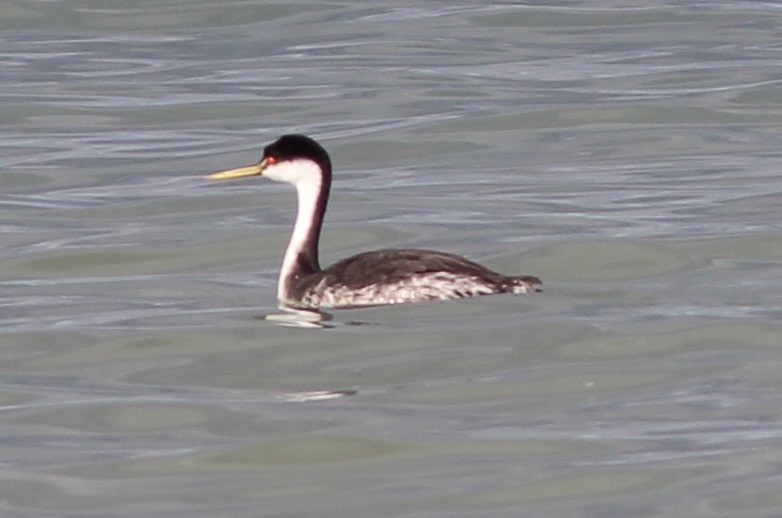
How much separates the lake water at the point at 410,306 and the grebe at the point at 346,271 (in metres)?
0.10

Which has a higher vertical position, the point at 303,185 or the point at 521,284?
the point at 303,185

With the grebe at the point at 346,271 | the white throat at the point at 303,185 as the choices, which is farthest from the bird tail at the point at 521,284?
the white throat at the point at 303,185

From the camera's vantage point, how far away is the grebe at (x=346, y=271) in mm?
12672

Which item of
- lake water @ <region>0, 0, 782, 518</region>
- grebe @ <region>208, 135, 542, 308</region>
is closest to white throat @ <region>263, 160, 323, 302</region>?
grebe @ <region>208, 135, 542, 308</region>

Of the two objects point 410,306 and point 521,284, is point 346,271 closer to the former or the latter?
point 410,306

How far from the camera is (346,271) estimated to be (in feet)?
42.5

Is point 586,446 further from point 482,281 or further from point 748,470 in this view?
point 482,281

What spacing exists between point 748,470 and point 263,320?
3997 millimetres

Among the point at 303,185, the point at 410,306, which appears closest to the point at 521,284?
the point at 410,306

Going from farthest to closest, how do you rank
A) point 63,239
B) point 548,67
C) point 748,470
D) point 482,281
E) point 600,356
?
point 548,67, point 63,239, point 482,281, point 600,356, point 748,470

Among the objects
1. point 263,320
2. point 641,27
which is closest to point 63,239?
point 263,320

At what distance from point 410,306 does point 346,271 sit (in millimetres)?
434

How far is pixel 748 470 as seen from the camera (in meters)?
9.38

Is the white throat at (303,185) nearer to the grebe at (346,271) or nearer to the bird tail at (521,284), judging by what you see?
the grebe at (346,271)
